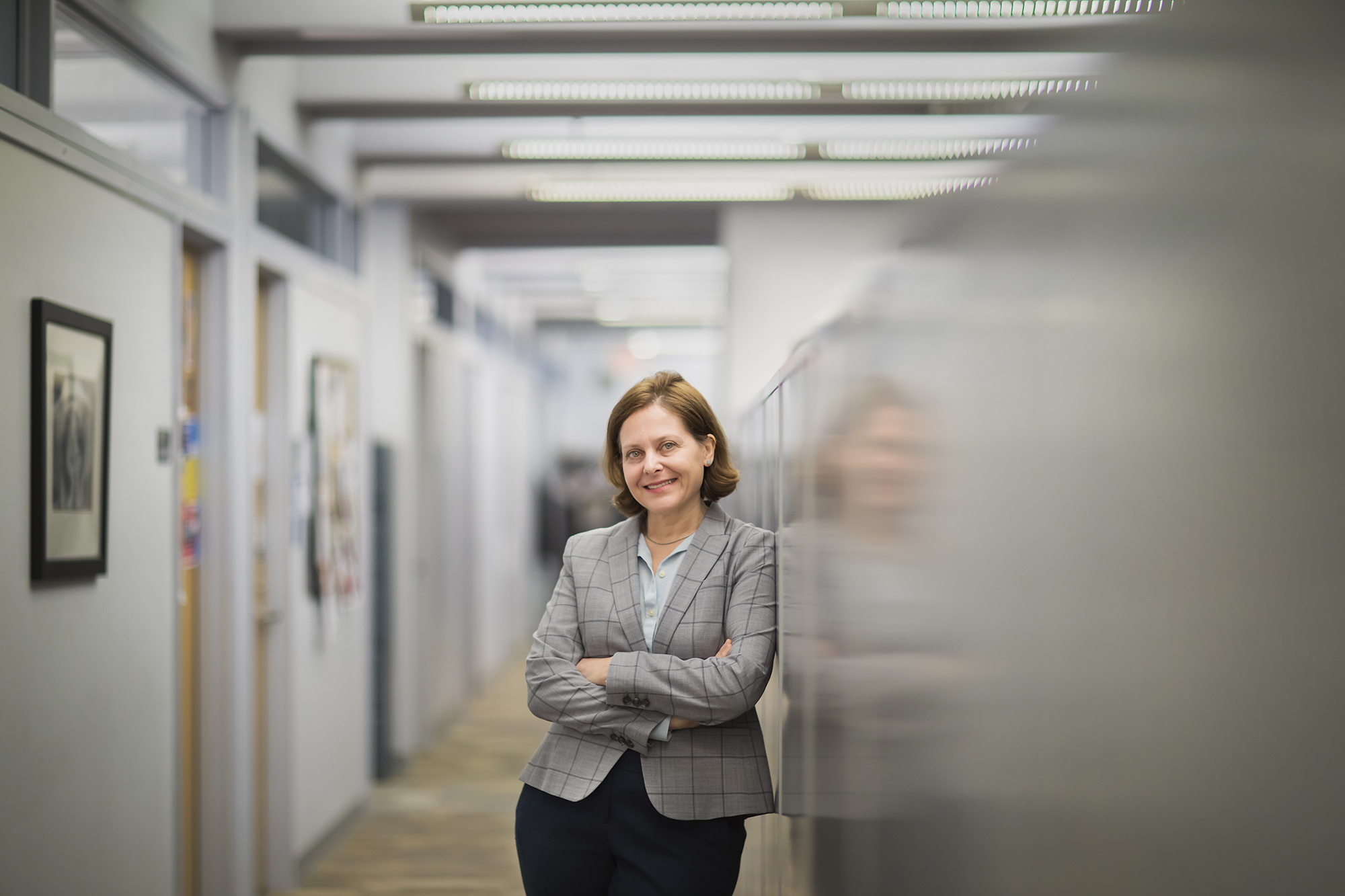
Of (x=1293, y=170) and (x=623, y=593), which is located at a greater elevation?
(x=1293, y=170)

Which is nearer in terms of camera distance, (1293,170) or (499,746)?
(1293,170)

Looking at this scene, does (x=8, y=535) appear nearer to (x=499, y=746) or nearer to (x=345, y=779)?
(x=345, y=779)

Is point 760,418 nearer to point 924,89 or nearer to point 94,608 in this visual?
point 94,608

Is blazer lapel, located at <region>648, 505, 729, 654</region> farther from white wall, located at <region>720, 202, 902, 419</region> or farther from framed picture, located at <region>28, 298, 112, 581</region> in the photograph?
white wall, located at <region>720, 202, 902, 419</region>

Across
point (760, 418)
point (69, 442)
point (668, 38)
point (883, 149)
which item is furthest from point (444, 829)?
point (883, 149)

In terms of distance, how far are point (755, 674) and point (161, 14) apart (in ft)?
8.75

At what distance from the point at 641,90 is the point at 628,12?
35.8 inches

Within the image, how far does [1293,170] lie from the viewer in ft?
1.28

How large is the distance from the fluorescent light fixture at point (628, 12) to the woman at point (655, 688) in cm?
159

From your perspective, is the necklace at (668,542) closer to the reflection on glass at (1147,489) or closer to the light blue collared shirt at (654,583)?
the light blue collared shirt at (654,583)

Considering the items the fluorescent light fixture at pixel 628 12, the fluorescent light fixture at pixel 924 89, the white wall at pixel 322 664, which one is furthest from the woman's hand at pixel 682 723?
the fluorescent light fixture at pixel 924 89

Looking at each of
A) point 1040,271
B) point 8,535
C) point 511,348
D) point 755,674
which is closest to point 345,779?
point 8,535

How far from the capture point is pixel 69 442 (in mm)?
2453

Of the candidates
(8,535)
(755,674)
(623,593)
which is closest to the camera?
(755,674)
